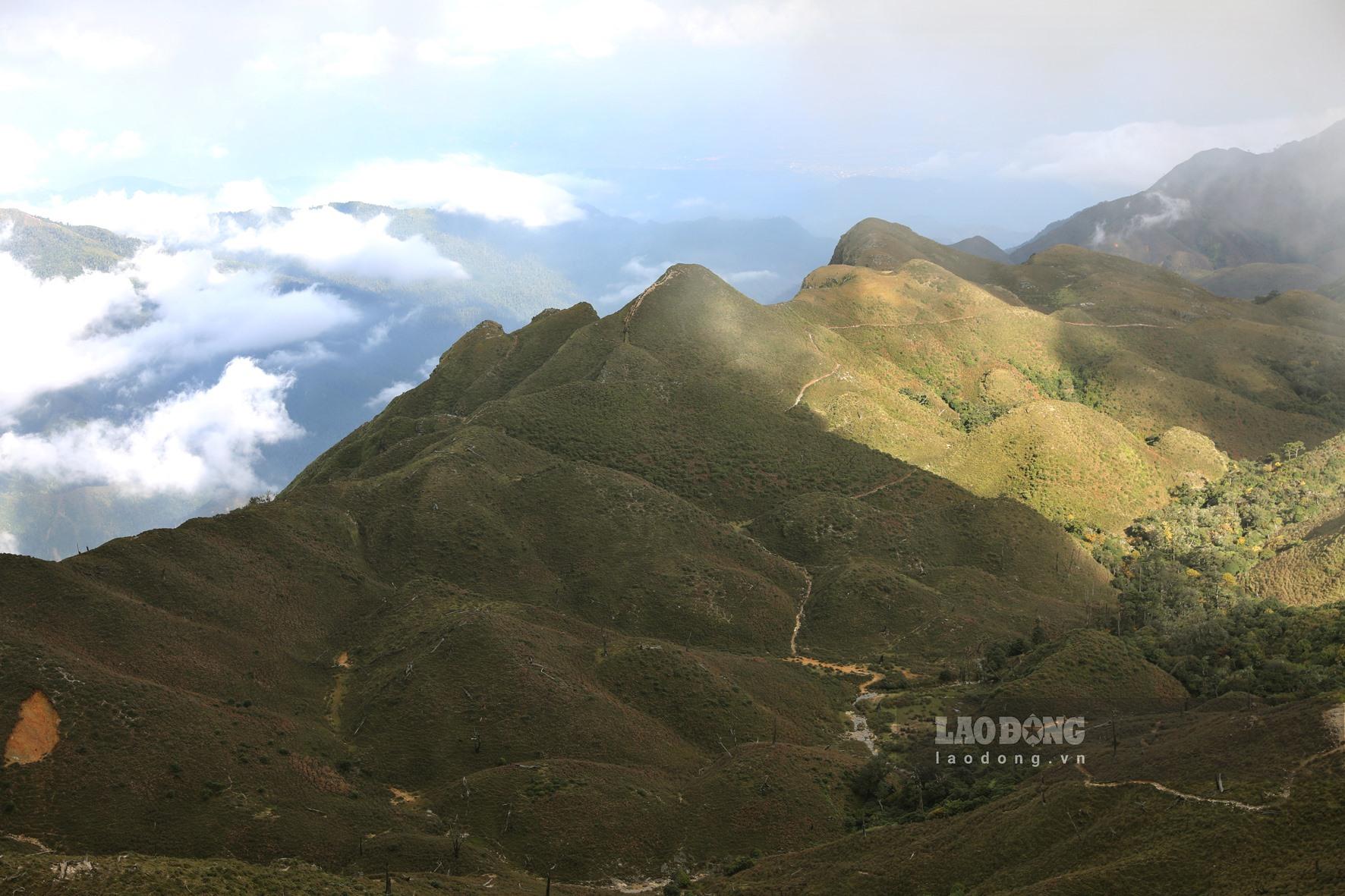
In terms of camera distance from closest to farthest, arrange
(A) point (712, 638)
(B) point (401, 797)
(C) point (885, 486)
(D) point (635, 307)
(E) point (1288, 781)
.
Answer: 1. (E) point (1288, 781)
2. (B) point (401, 797)
3. (A) point (712, 638)
4. (C) point (885, 486)
5. (D) point (635, 307)

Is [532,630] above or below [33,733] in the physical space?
above

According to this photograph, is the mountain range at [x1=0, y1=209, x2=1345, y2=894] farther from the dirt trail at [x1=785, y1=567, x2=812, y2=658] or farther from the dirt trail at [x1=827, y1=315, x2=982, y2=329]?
the dirt trail at [x1=827, y1=315, x2=982, y2=329]

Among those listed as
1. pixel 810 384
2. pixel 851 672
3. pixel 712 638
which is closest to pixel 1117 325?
pixel 810 384

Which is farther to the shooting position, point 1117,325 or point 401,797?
point 1117,325

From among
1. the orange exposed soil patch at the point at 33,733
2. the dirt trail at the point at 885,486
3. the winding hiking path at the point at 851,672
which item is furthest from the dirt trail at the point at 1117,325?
the orange exposed soil patch at the point at 33,733

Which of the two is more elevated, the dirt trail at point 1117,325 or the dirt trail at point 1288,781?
the dirt trail at point 1117,325

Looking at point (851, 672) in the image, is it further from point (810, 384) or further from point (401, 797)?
point (810, 384)

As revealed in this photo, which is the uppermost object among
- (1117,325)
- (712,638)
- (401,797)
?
(1117,325)

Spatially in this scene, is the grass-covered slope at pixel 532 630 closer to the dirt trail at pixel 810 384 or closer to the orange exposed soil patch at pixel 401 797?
the orange exposed soil patch at pixel 401 797

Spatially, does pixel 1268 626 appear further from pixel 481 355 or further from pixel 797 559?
pixel 481 355
